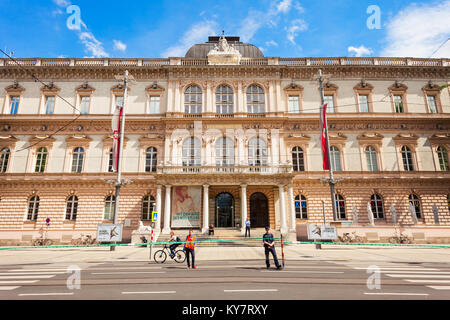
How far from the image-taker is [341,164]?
27375 millimetres

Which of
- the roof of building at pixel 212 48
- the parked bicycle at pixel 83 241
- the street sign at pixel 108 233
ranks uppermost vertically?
the roof of building at pixel 212 48

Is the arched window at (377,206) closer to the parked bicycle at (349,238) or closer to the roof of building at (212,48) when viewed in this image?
the parked bicycle at (349,238)

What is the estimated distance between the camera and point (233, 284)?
759 cm

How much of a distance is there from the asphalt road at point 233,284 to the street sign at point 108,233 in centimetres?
829

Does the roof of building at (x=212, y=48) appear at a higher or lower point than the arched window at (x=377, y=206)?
higher

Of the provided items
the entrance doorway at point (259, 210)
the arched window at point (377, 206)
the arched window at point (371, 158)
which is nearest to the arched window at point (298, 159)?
the entrance doorway at point (259, 210)

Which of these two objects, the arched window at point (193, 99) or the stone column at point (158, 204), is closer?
the stone column at point (158, 204)

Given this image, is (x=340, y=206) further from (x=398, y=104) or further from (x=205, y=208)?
(x=205, y=208)

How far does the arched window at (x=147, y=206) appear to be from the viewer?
1033 inches

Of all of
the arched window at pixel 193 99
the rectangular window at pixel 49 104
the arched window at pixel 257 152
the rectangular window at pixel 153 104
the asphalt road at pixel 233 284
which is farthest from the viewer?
the rectangular window at pixel 153 104

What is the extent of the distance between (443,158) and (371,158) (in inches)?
324

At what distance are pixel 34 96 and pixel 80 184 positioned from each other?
Result: 40.8 feet

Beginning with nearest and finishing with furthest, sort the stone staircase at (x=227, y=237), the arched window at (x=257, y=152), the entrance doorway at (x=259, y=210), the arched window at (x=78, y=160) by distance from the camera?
the stone staircase at (x=227, y=237)
the entrance doorway at (x=259, y=210)
the arched window at (x=257, y=152)
the arched window at (x=78, y=160)
